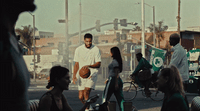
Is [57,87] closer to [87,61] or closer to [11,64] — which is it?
[11,64]

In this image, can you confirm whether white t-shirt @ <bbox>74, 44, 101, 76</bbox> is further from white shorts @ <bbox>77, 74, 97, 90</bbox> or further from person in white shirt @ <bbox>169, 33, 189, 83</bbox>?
person in white shirt @ <bbox>169, 33, 189, 83</bbox>

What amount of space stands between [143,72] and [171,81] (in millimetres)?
9494

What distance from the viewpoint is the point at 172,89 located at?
162 inches

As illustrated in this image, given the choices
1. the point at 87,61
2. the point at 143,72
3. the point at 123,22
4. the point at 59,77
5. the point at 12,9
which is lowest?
the point at 143,72

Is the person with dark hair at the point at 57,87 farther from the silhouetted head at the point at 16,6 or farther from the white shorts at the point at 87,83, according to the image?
the white shorts at the point at 87,83

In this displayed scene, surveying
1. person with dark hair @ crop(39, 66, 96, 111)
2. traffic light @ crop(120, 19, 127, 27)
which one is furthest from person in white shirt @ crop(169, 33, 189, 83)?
traffic light @ crop(120, 19, 127, 27)

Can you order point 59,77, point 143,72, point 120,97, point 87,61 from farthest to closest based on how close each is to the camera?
point 143,72, point 87,61, point 120,97, point 59,77

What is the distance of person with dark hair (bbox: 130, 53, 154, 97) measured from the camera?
1349cm

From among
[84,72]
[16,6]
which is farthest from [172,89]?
[84,72]

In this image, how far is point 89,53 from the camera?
7.98 meters

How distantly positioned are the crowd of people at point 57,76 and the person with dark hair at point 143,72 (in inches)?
220

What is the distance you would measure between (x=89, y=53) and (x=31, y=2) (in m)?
6.09

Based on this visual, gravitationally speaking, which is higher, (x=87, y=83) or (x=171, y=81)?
(x=171, y=81)

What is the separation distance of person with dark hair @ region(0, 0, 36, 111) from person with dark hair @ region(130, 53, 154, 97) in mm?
11731
